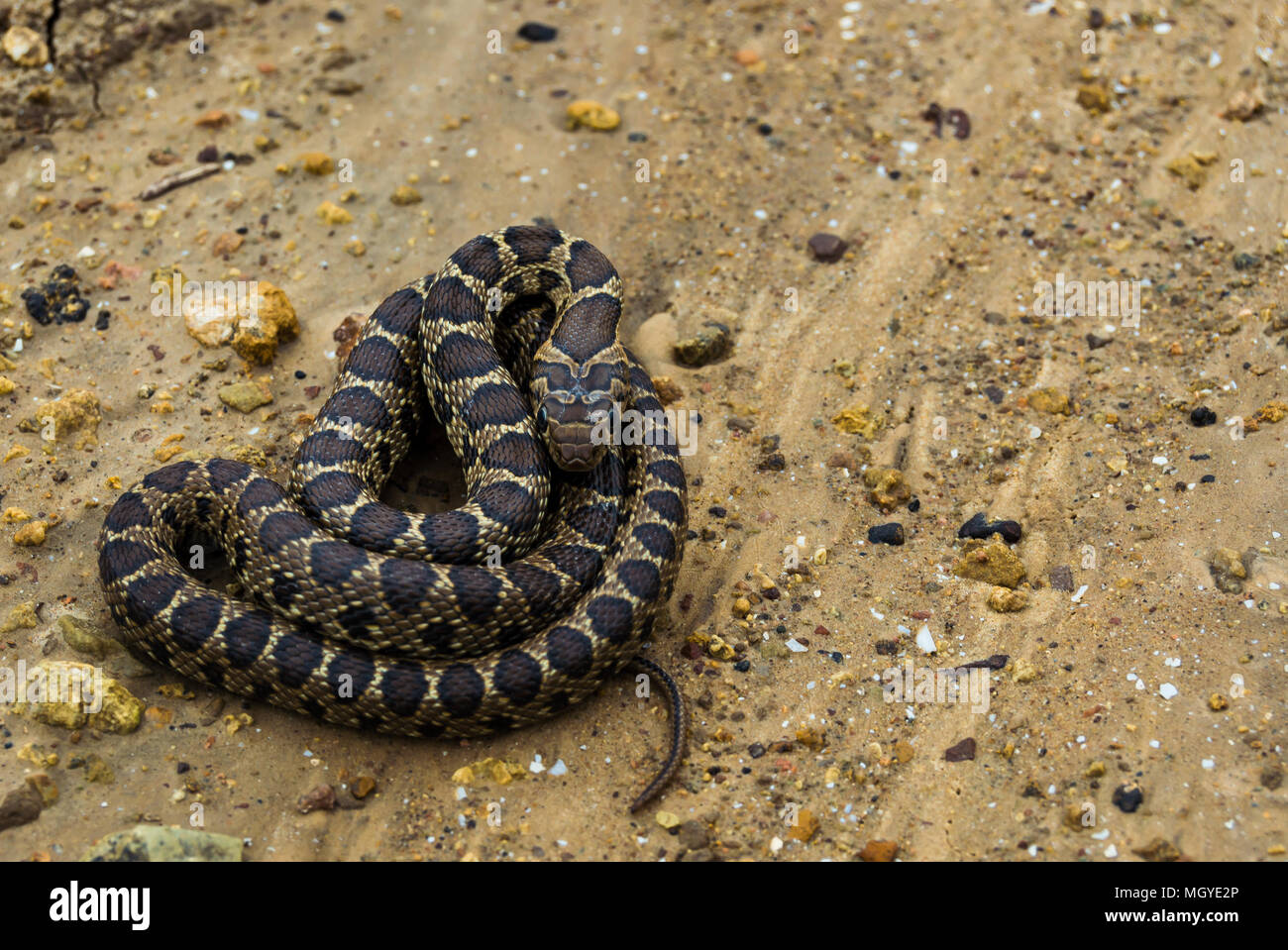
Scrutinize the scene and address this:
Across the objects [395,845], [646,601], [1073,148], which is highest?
[1073,148]

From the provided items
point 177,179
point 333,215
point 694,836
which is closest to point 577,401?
point 694,836

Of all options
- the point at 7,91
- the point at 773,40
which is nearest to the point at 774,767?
the point at 773,40

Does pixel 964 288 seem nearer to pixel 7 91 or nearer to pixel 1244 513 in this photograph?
pixel 1244 513

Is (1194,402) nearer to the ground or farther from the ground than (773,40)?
nearer to the ground

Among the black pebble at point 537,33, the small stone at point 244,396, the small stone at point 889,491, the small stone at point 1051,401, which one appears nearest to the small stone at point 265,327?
the small stone at point 244,396

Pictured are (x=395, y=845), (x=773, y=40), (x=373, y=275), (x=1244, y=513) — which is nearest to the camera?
(x=395, y=845)

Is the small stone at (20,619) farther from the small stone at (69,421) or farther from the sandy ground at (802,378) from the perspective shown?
the small stone at (69,421)
